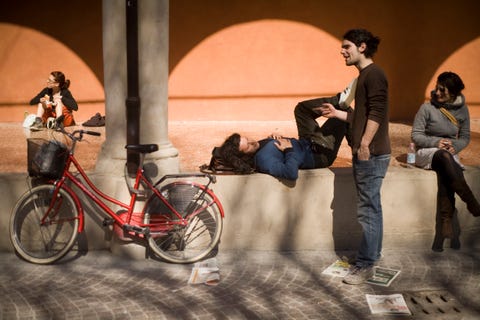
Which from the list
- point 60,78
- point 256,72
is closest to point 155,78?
point 60,78

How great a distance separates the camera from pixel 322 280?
5250 millimetres

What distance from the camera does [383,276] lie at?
5305 mm

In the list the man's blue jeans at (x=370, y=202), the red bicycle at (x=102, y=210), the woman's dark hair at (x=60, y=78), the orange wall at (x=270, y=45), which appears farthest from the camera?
the orange wall at (x=270, y=45)

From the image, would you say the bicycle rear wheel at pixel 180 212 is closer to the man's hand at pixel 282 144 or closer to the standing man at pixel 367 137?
the man's hand at pixel 282 144

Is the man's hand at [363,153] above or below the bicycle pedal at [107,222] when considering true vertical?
above

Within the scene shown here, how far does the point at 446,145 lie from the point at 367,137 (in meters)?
1.38

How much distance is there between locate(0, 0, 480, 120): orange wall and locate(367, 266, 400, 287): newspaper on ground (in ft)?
18.9

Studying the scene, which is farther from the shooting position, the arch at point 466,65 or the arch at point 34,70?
the arch at point 466,65

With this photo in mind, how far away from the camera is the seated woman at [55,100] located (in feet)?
31.2

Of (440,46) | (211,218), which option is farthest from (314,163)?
(440,46)

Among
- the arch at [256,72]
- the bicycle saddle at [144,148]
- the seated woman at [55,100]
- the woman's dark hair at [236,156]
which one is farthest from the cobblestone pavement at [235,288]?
the arch at [256,72]

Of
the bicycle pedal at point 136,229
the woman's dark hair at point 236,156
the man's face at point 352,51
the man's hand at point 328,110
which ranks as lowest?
the bicycle pedal at point 136,229

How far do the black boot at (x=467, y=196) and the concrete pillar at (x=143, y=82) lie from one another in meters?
2.60

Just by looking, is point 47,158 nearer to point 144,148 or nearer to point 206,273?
point 144,148
